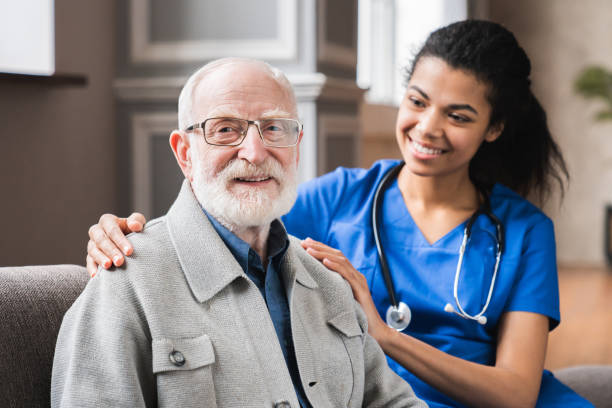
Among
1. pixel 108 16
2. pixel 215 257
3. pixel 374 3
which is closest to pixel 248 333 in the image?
pixel 215 257

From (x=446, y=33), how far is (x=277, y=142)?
0.83 metres

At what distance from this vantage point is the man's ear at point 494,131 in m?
1.93

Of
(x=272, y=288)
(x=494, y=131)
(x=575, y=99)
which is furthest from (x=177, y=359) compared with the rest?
(x=575, y=99)

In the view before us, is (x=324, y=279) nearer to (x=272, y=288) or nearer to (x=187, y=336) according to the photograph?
(x=272, y=288)

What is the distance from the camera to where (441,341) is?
1.80 meters

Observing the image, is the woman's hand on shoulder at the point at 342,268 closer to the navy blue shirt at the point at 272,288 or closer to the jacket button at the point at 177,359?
the navy blue shirt at the point at 272,288

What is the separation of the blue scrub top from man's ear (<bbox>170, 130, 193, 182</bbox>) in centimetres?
68

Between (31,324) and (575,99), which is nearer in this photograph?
(31,324)

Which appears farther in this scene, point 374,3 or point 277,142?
point 374,3

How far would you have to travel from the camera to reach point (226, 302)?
1.16m

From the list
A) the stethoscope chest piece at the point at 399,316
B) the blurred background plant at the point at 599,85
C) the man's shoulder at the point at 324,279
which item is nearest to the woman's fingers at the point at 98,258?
the man's shoulder at the point at 324,279

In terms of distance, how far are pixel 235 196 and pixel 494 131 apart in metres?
0.94

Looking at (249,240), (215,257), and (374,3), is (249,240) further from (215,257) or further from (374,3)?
(374,3)

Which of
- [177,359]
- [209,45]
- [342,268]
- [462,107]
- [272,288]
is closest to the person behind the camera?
[177,359]
